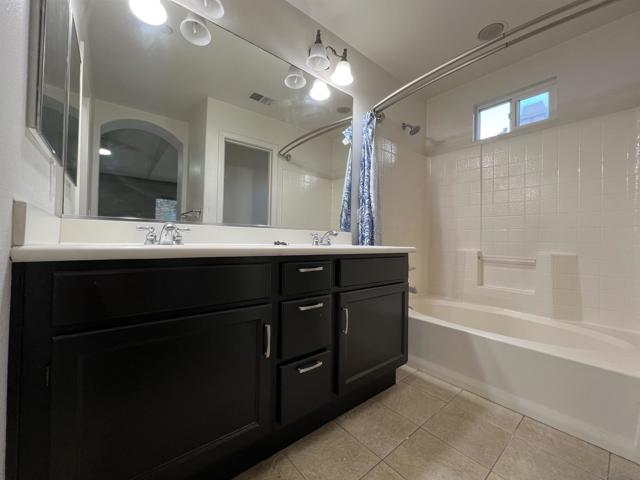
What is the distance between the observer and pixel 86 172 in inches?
44.1

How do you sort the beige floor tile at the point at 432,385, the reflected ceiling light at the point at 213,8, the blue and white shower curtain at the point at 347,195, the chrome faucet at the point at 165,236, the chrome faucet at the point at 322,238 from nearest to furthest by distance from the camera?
1. the chrome faucet at the point at 165,236
2. the reflected ceiling light at the point at 213,8
3. the beige floor tile at the point at 432,385
4. the chrome faucet at the point at 322,238
5. the blue and white shower curtain at the point at 347,195

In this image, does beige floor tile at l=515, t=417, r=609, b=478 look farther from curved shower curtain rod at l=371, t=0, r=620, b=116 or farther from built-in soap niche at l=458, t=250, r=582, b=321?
curved shower curtain rod at l=371, t=0, r=620, b=116

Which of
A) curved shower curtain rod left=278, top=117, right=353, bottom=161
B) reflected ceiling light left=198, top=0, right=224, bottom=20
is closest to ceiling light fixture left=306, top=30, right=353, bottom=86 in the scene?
curved shower curtain rod left=278, top=117, right=353, bottom=161

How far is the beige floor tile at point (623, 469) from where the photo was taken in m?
1.03

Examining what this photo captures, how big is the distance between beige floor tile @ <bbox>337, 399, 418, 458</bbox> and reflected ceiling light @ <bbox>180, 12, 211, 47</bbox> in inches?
80.1

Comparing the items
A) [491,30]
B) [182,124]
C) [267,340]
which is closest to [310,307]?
[267,340]

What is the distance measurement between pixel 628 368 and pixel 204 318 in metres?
1.75

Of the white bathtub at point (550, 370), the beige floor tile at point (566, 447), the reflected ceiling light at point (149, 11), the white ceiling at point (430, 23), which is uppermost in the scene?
the white ceiling at point (430, 23)

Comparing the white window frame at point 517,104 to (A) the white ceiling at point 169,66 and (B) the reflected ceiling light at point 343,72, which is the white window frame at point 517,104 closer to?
(B) the reflected ceiling light at point 343,72

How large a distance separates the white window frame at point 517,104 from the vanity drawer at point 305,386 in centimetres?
236

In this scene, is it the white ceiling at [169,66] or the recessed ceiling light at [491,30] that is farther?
the recessed ceiling light at [491,30]

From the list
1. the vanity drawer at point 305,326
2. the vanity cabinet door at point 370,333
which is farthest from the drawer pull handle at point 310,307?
the vanity cabinet door at point 370,333

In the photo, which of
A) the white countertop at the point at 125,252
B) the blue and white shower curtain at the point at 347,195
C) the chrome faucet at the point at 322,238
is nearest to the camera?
the white countertop at the point at 125,252

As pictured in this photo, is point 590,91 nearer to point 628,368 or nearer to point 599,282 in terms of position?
point 599,282
